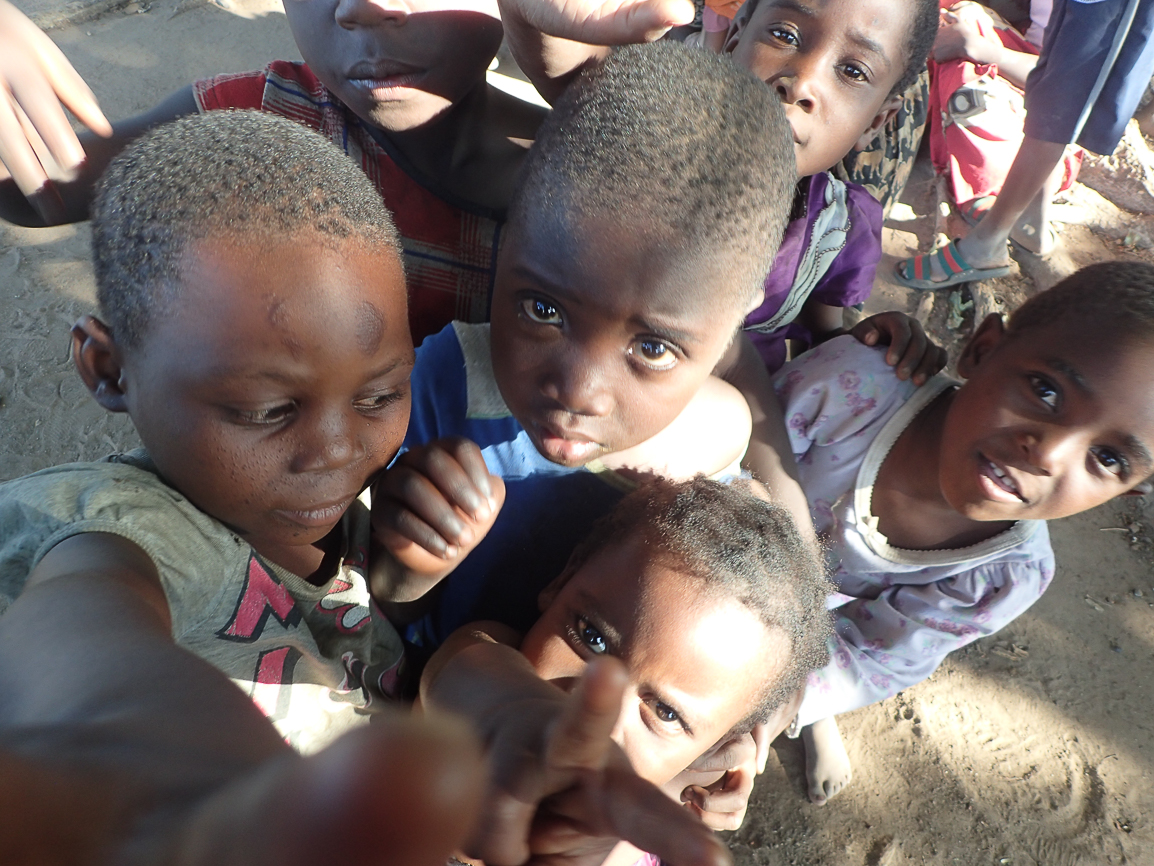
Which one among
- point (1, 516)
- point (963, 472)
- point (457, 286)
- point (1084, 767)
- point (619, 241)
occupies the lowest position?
point (1084, 767)

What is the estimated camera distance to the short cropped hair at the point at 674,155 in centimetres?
86

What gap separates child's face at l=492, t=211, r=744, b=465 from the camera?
0.87 meters

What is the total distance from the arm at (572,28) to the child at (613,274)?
4 centimetres

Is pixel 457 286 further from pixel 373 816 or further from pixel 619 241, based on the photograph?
pixel 373 816

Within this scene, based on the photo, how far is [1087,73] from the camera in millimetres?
2242

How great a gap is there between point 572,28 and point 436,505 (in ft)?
2.18

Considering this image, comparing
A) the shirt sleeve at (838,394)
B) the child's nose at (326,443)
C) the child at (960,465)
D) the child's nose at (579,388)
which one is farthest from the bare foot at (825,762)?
A: the child's nose at (326,443)

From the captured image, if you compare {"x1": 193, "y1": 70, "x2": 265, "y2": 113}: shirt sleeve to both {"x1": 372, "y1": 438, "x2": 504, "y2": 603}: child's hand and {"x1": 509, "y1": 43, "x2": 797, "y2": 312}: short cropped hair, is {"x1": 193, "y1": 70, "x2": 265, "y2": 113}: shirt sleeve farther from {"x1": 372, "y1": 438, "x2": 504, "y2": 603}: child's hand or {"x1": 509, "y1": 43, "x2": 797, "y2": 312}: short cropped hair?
{"x1": 372, "y1": 438, "x2": 504, "y2": 603}: child's hand

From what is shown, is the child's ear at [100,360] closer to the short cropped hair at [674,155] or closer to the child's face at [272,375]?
the child's face at [272,375]

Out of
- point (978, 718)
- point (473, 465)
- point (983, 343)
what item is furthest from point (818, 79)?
point (978, 718)

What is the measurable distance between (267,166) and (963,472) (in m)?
1.20

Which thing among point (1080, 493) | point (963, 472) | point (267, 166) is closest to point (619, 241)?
point (267, 166)

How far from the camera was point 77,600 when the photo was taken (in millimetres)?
540

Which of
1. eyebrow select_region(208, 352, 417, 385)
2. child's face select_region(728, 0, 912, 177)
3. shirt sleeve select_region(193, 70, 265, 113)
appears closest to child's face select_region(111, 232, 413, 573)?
eyebrow select_region(208, 352, 417, 385)
